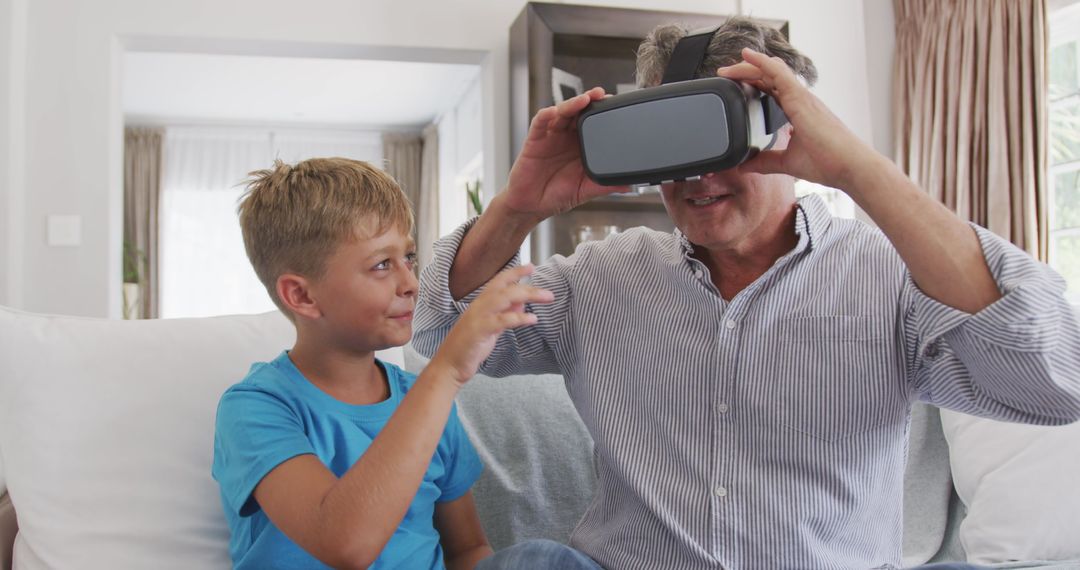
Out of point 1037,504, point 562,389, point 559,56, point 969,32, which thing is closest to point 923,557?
point 1037,504

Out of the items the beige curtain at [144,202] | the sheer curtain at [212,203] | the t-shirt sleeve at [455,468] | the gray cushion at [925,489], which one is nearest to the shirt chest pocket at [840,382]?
the t-shirt sleeve at [455,468]

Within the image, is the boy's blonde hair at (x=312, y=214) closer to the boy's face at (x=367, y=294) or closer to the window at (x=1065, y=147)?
the boy's face at (x=367, y=294)

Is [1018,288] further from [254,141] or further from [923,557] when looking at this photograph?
[254,141]

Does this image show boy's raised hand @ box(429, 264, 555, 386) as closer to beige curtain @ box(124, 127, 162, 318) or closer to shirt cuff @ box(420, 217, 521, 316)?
shirt cuff @ box(420, 217, 521, 316)

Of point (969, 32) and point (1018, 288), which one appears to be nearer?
point (1018, 288)

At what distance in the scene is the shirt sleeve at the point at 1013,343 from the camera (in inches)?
31.7

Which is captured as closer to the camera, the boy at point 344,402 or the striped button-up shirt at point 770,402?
the boy at point 344,402

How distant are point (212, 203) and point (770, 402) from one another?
6825 mm

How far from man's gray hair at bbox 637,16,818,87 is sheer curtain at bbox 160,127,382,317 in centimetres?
612

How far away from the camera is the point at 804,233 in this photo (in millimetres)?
1054

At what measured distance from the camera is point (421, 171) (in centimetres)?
729

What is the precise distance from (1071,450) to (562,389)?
2.53 ft

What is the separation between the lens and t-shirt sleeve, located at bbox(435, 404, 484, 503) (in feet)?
3.84

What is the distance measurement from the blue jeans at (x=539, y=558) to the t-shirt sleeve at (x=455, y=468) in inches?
6.6
